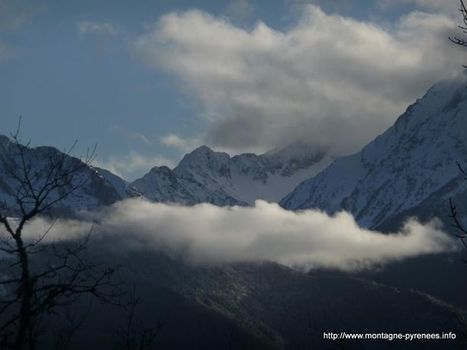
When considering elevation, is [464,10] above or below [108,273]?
above

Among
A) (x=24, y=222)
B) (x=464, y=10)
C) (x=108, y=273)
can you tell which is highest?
(x=464, y=10)

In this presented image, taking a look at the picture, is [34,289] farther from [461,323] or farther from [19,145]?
[461,323]

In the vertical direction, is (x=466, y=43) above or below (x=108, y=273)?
above

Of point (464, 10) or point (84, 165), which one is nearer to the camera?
point (464, 10)

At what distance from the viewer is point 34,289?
18.3 metres

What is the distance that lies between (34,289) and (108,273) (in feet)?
5.99

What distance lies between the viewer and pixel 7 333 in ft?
58.6

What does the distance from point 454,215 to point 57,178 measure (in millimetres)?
8945

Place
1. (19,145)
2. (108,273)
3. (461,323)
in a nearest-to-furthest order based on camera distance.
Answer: (108,273) → (19,145) → (461,323)

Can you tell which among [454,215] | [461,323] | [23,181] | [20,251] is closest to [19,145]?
[23,181]

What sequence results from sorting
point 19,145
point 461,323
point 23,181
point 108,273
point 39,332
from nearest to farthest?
1. point 108,273
2. point 23,181
3. point 19,145
4. point 39,332
5. point 461,323

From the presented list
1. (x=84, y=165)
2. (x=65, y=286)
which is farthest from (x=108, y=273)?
(x=84, y=165)

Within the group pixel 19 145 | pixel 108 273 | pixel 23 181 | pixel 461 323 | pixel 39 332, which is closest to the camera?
pixel 108 273

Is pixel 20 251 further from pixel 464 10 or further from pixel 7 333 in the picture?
pixel 464 10
